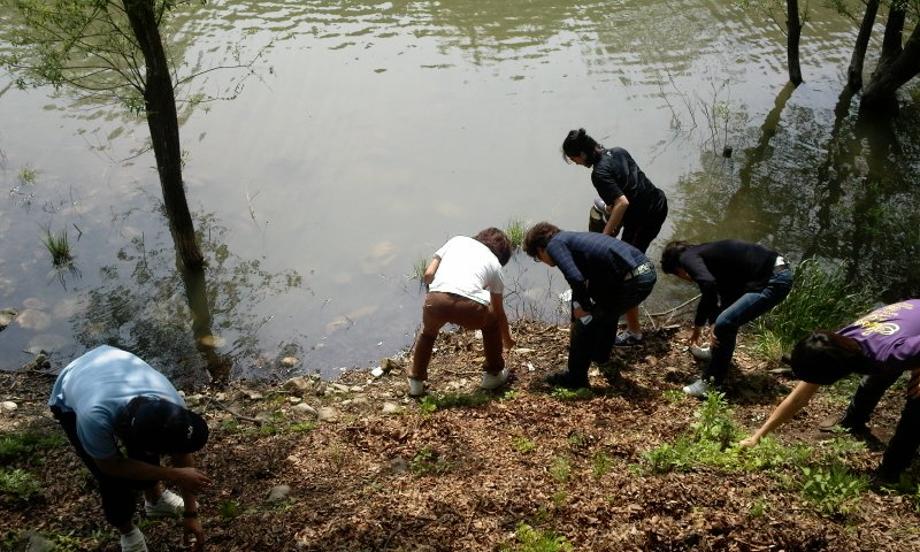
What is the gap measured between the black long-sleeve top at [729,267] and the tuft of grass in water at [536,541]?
8.35 ft

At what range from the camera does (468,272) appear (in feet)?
18.6

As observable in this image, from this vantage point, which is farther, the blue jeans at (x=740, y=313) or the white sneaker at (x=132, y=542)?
the blue jeans at (x=740, y=313)

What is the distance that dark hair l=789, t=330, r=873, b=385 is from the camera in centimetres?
421

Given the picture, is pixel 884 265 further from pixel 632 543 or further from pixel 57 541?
pixel 57 541

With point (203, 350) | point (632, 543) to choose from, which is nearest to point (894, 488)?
point (632, 543)

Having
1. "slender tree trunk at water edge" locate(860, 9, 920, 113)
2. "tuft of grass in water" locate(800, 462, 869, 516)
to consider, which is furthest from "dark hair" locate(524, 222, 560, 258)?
"slender tree trunk at water edge" locate(860, 9, 920, 113)

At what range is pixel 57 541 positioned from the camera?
14.1 feet

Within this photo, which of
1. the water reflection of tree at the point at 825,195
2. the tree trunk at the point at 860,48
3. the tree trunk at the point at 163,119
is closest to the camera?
the tree trunk at the point at 163,119

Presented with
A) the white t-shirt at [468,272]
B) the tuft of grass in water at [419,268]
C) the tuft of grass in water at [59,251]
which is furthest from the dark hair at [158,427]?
the tuft of grass in water at [59,251]

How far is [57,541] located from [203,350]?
13.1ft

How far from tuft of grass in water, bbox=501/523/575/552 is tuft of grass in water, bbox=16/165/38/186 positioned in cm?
994

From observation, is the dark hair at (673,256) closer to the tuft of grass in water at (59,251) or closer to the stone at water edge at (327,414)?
the stone at water edge at (327,414)

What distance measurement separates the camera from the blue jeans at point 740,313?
A: 557 centimetres

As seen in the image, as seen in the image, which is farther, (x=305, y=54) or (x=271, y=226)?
(x=305, y=54)
